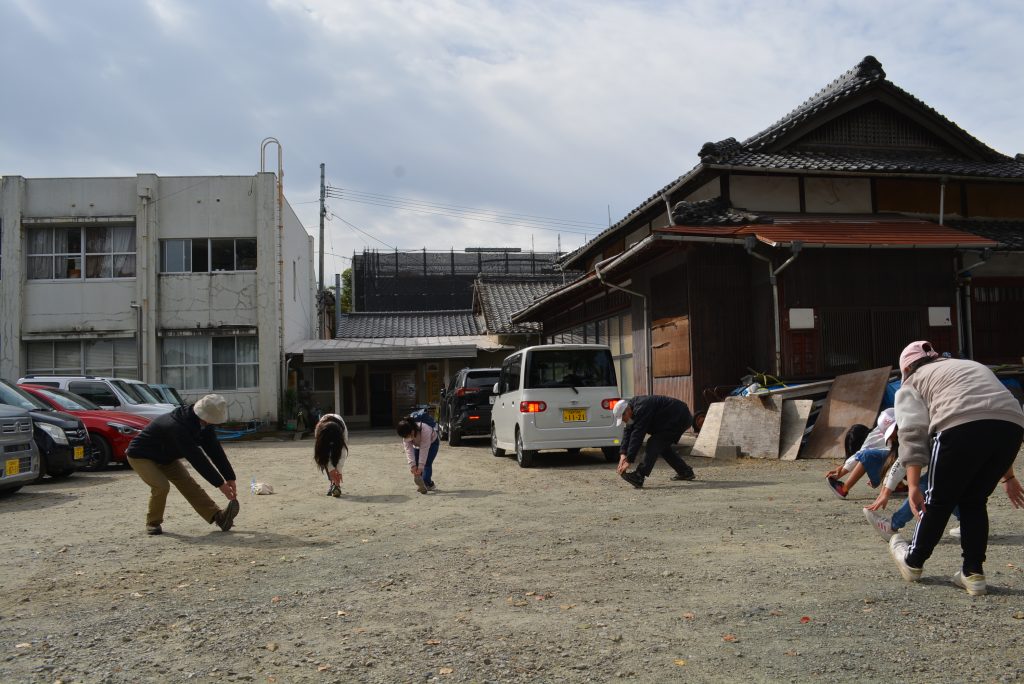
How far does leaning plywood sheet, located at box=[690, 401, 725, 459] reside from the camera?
12.7 meters

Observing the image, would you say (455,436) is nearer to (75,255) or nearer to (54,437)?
(54,437)

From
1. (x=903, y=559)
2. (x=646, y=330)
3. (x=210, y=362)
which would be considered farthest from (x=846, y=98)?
(x=210, y=362)

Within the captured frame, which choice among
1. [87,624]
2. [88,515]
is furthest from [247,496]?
[87,624]

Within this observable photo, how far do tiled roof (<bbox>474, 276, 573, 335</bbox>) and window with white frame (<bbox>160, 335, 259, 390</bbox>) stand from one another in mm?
7900

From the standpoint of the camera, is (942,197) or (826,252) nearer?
(826,252)

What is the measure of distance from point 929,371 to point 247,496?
26.0ft

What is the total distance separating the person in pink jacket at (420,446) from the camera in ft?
32.1

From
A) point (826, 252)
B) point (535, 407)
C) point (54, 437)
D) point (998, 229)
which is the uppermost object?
point (998, 229)

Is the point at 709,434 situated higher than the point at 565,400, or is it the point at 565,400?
the point at 565,400

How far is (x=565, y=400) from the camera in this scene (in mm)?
12078

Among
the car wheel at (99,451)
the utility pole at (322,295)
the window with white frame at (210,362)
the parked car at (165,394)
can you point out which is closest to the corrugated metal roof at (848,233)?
the car wheel at (99,451)

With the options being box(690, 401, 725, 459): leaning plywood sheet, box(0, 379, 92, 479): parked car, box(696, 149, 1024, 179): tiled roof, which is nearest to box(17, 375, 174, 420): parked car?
box(0, 379, 92, 479): parked car

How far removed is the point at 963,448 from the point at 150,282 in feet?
78.3

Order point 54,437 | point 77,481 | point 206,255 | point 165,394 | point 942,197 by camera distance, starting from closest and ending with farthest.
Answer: point 54,437, point 77,481, point 942,197, point 165,394, point 206,255
